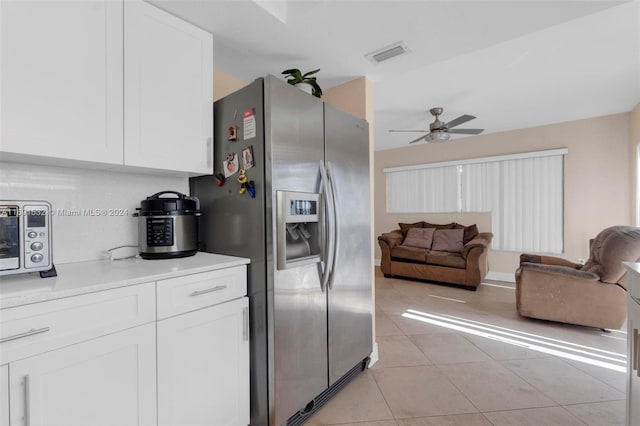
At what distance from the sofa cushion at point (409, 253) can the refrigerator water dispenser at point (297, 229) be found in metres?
3.45

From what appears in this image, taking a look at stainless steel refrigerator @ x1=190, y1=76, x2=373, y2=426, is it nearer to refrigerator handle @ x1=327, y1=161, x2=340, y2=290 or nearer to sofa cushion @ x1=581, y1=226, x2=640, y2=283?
refrigerator handle @ x1=327, y1=161, x2=340, y2=290

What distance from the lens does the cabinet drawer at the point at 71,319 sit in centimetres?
83

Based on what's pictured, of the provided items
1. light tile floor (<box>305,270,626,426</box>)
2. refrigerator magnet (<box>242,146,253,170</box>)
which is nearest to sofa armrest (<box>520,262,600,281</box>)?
light tile floor (<box>305,270,626,426</box>)

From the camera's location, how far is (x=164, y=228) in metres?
1.44

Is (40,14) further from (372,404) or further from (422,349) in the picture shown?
(422,349)

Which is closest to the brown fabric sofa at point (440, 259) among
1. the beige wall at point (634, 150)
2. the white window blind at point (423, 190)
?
the white window blind at point (423, 190)

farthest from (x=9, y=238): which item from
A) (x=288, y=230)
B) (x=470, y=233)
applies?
(x=470, y=233)

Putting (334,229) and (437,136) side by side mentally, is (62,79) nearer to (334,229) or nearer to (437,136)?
(334,229)

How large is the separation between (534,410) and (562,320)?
63.7 inches

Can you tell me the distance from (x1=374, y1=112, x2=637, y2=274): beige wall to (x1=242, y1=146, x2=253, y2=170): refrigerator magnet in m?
4.85

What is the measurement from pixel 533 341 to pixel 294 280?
2.47 metres

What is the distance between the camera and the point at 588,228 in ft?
13.5

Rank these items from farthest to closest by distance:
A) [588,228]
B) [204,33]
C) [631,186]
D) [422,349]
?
[588,228], [631,186], [422,349], [204,33]

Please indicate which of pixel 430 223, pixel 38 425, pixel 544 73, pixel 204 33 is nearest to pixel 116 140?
pixel 204 33
